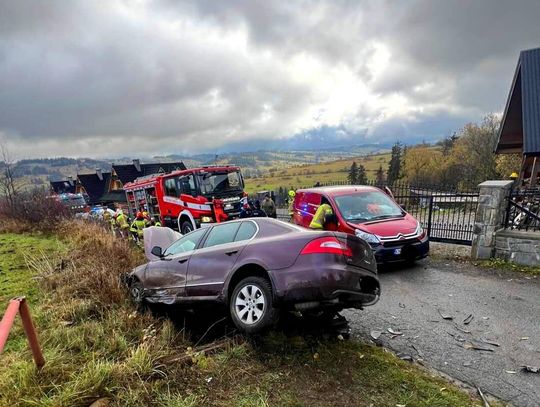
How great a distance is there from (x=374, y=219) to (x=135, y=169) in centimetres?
4407

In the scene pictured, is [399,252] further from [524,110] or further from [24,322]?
[524,110]

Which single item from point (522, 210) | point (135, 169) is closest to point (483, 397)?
point (522, 210)

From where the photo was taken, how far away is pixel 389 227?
24.4 ft

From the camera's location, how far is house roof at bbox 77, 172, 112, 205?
164 feet

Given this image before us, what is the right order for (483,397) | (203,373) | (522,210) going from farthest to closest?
(522,210), (203,373), (483,397)

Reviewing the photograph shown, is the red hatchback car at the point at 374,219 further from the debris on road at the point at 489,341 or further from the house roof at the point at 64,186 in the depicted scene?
the house roof at the point at 64,186

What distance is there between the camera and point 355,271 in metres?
3.84

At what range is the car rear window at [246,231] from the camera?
4.52 meters

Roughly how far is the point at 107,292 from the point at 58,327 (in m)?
1.10

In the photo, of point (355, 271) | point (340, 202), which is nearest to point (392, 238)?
point (340, 202)

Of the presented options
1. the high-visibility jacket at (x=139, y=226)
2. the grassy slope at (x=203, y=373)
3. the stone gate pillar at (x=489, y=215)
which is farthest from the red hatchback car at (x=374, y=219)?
the high-visibility jacket at (x=139, y=226)

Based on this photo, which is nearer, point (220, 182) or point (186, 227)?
point (220, 182)

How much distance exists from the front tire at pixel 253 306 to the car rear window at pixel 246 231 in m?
0.64

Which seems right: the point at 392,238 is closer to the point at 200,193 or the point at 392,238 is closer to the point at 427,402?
the point at 427,402
